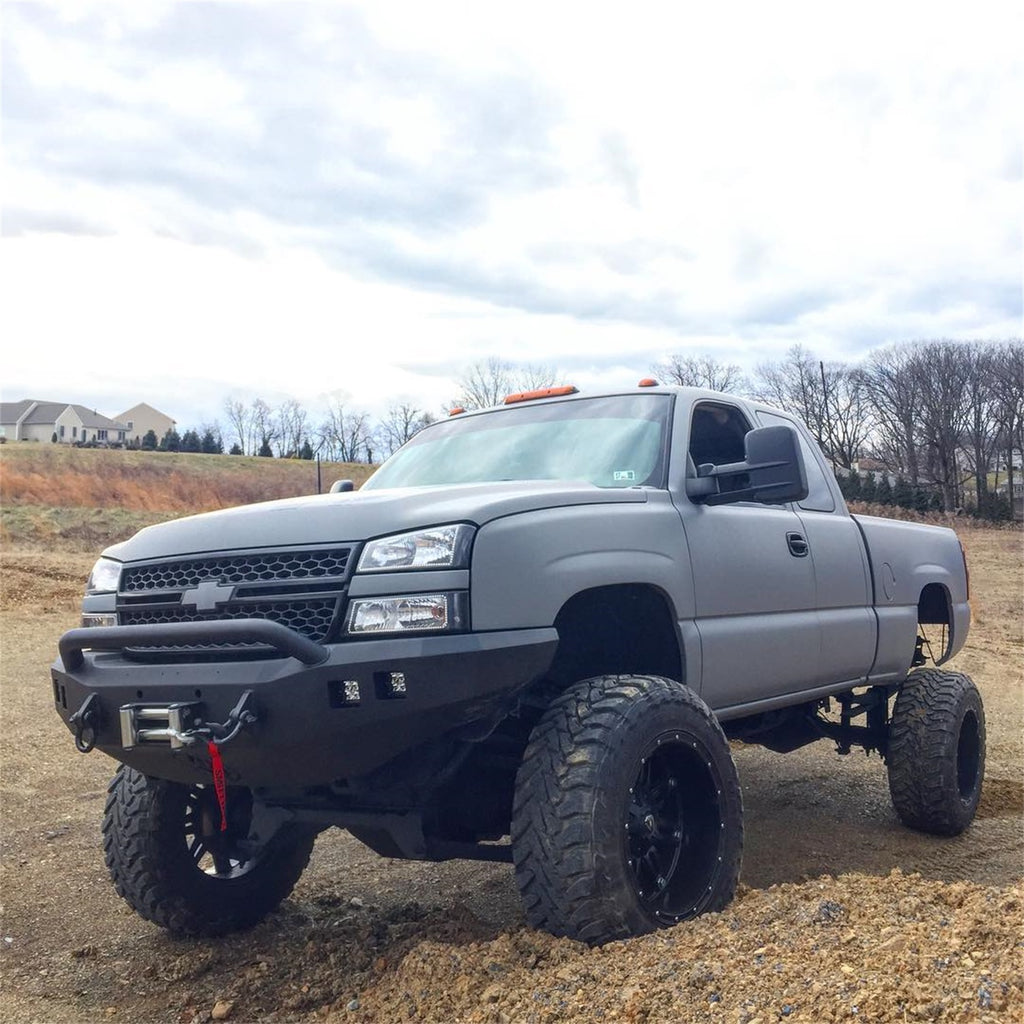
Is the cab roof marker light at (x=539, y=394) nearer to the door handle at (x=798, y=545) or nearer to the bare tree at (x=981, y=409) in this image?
the door handle at (x=798, y=545)

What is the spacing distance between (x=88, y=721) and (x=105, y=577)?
24.6 inches

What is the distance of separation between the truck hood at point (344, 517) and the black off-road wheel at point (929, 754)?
2.82 meters

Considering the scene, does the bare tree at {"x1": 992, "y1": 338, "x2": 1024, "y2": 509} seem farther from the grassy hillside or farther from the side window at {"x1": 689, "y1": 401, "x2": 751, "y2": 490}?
the side window at {"x1": 689, "y1": 401, "x2": 751, "y2": 490}

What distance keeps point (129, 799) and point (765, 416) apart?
3426mm

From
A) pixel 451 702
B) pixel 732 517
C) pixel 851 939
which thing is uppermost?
pixel 732 517

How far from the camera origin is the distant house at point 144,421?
113875 mm

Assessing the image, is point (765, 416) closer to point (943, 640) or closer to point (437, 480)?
point (437, 480)

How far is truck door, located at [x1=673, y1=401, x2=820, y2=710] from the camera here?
4184 mm

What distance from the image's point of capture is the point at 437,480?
4.76 m

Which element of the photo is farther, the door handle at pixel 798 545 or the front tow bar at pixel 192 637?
the door handle at pixel 798 545

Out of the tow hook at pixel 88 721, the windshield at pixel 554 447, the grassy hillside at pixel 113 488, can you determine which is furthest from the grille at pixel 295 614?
the grassy hillside at pixel 113 488

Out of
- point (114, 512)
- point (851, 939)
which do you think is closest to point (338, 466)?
point (114, 512)

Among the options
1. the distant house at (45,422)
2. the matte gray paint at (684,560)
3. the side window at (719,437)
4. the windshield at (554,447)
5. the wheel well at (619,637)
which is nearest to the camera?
the matte gray paint at (684,560)

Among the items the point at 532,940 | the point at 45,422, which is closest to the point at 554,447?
the point at 532,940
